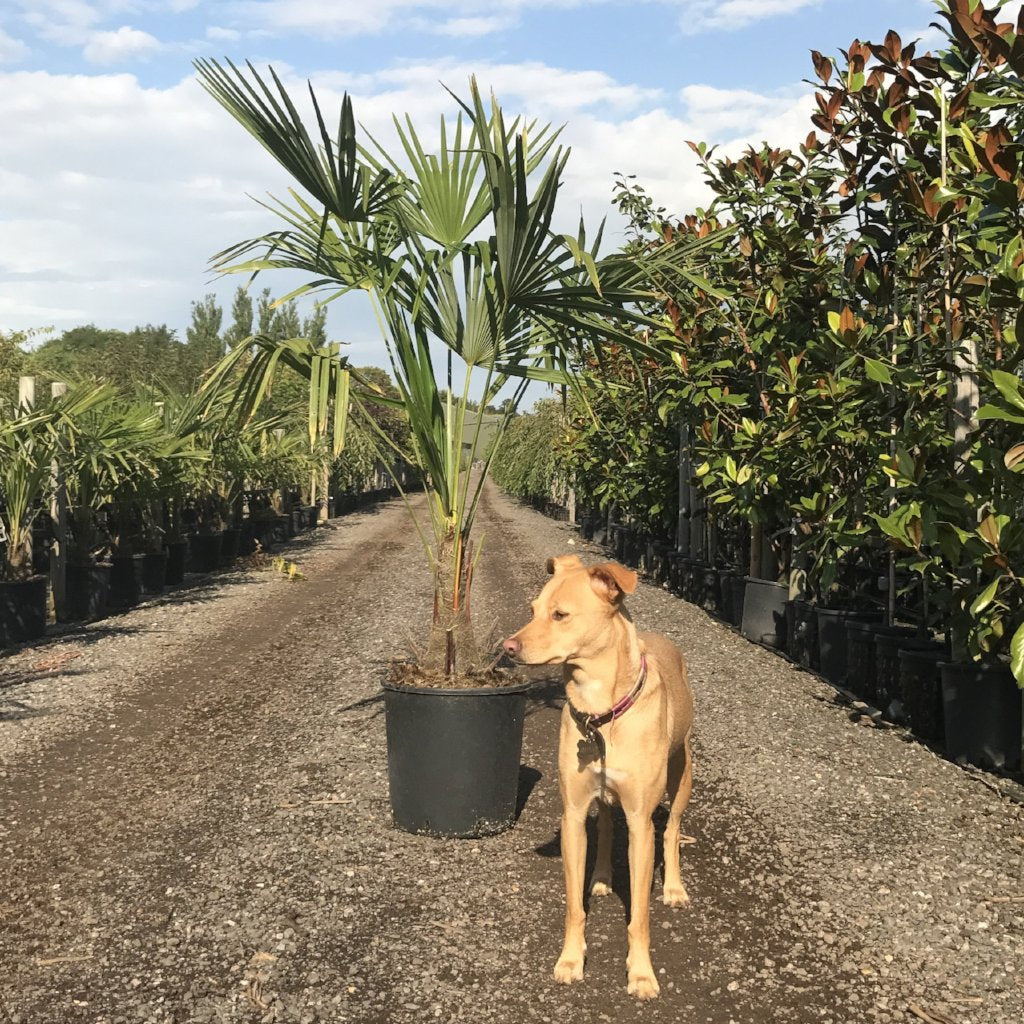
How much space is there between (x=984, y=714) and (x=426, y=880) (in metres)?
3.19

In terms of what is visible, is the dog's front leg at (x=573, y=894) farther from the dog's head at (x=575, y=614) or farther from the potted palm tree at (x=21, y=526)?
the potted palm tree at (x=21, y=526)

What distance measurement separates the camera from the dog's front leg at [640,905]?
2.96 m

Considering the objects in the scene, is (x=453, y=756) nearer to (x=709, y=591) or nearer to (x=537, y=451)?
(x=709, y=591)

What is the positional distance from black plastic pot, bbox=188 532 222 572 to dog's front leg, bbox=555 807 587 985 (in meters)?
13.2

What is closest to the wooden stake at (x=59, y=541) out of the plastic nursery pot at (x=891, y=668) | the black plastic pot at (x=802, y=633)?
the black plastic pot at (x=802, y=633)

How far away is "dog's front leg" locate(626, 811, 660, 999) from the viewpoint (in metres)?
2.96

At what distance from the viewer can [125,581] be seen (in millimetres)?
11719

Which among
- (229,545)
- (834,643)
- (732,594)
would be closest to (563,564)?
(834,643)

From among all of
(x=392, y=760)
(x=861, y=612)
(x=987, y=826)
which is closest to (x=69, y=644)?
(x=392, y=760)

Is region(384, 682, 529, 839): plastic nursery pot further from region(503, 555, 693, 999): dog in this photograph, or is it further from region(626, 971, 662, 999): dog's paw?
region(626, 971, 662, 999): dog's paw

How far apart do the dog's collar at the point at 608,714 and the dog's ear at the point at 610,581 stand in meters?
0.29

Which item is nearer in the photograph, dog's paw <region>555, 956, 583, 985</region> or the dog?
the dog

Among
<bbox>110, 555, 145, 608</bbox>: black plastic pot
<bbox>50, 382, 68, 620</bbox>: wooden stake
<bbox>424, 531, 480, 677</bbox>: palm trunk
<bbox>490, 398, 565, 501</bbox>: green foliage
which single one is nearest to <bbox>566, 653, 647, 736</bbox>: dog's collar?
<bbox>424, 531, 480, 677</bbox>: palm trunk

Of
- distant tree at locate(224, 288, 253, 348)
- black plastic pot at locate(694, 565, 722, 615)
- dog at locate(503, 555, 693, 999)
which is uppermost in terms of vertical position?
distant tree at locate(224, 288, 253, 348)
